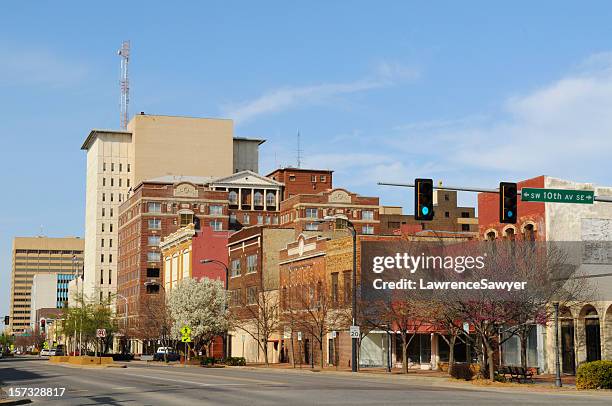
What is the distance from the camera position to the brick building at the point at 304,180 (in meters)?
172

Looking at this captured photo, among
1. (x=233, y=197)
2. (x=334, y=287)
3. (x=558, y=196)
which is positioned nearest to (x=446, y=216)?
(x=233, y=197)

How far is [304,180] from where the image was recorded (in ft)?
570

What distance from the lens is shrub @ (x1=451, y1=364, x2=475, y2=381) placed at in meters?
48.8

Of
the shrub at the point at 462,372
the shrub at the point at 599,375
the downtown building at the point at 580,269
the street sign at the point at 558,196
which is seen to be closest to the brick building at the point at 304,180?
the downtown building at the point at 580,269

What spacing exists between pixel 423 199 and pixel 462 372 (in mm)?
21316

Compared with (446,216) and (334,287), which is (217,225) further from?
(334,287)

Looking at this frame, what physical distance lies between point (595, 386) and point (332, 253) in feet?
133

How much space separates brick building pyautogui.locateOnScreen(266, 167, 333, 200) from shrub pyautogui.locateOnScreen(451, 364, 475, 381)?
122926 mm

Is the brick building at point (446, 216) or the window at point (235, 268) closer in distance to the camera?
the window at point (235, 268)

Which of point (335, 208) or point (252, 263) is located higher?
point (335, 208)

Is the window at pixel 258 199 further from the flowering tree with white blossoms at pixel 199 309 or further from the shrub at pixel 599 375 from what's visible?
the shrub at pixel 599 375

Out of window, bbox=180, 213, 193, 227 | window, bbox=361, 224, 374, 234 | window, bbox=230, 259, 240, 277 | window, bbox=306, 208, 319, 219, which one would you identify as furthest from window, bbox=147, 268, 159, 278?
window, bbox=230, 259, 240, 277

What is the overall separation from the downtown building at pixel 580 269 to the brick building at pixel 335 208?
8772cm

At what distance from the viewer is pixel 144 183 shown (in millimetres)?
162625
